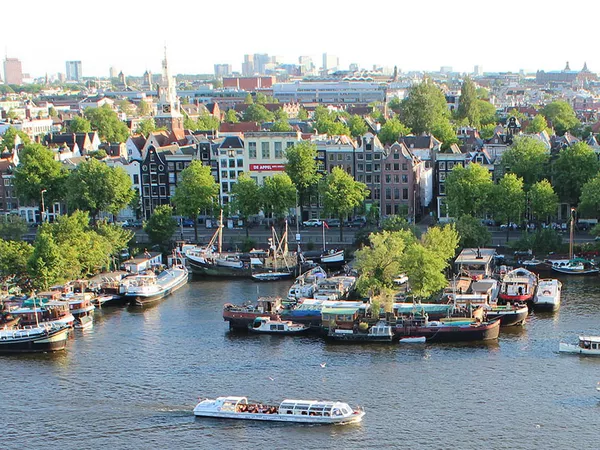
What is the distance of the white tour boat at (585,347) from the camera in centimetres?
5238

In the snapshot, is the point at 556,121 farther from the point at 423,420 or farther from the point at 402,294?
the point at 423,420

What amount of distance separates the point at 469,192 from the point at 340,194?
10836mm

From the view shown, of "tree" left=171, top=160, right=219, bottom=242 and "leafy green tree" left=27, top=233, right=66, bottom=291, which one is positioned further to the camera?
"tree" left=171, top=160, right=219, bottom=242

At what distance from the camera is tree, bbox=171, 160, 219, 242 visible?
85.8m

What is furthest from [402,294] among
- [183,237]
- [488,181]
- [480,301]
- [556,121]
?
[556,121]

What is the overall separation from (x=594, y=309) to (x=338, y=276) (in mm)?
17746

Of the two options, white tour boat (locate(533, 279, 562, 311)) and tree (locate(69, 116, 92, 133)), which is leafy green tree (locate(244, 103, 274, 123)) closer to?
tree (locate(69, 116, 92, 133))

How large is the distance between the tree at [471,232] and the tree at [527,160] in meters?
12.2

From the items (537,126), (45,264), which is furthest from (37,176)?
(537,126)

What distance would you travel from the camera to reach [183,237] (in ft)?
285

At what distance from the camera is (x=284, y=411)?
44875 mm

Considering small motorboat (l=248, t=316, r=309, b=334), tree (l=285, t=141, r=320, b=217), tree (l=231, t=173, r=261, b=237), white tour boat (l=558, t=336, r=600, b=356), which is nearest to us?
white tour boat (l=558, t=336, r=600, b=356)

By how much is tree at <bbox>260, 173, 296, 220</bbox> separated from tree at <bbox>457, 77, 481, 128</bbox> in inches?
2672

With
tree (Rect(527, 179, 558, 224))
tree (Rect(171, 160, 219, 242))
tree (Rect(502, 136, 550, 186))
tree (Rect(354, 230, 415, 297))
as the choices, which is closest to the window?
tree (Rect(171, 160, 219, 242))
